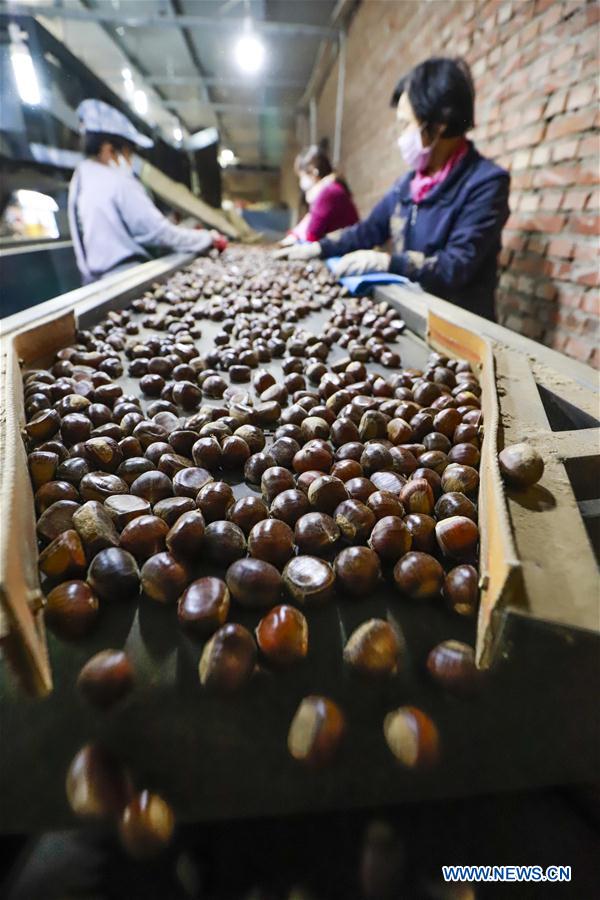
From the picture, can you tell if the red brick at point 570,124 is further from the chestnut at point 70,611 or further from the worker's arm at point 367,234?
the chestnut at point 70,611

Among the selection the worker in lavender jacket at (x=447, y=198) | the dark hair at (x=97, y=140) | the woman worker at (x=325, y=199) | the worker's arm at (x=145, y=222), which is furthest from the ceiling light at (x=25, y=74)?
the worker in lavender jacket at (x=447, y=198)

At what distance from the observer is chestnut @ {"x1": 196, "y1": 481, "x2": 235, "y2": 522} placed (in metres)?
0.84

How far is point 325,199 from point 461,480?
186 inches

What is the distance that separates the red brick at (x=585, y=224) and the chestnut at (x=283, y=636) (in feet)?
7.90

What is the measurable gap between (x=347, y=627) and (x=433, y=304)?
1.77 metres

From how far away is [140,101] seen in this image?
37.6 ft

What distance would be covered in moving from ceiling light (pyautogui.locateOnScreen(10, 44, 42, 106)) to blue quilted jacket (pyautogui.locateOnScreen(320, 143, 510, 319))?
3324 millimetres

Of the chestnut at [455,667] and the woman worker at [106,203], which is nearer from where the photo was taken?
the chestnut at [455,667]

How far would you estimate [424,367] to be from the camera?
1596 mm

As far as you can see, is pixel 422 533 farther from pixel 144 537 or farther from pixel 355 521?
pixel 144 537

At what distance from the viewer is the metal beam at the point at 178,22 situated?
700 centimetres

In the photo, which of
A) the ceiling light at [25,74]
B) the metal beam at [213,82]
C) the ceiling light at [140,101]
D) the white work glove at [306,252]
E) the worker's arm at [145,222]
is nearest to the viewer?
the worker's arm at [145,222]

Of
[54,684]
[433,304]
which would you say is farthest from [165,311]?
[54,684]

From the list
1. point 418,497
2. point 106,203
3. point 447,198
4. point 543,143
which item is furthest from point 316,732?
point 106,203
